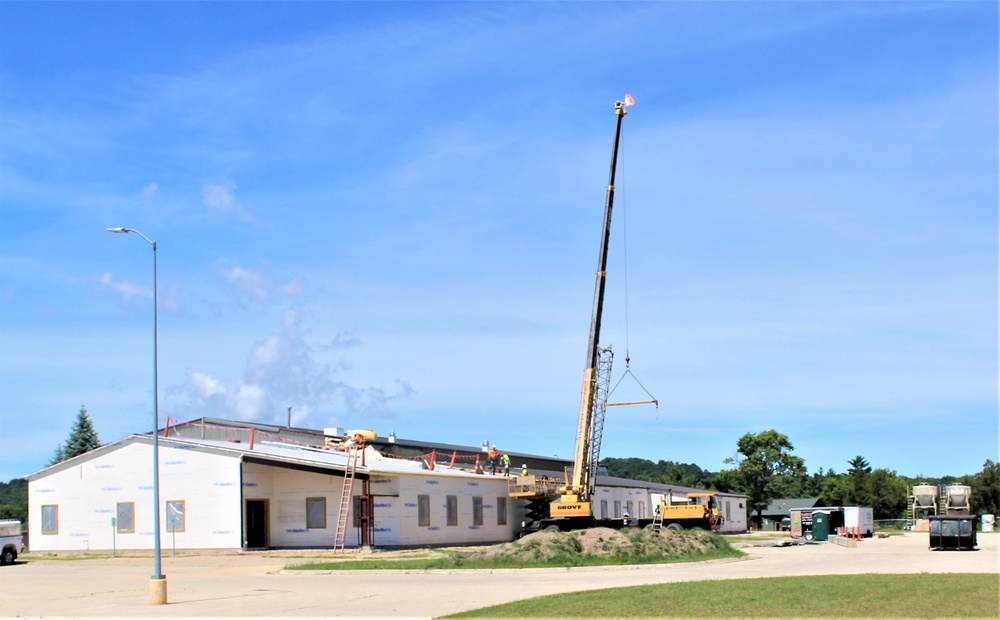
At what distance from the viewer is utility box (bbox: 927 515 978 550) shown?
4128cm

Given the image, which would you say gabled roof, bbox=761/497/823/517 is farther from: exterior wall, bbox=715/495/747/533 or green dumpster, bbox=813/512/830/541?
green dumpster, bbox=813/512/830/541

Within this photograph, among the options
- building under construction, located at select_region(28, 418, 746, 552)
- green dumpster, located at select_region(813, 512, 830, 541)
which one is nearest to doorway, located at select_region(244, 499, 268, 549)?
building under construction, located at select_region(28, 418, 746, 552)

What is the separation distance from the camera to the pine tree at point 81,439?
321ft

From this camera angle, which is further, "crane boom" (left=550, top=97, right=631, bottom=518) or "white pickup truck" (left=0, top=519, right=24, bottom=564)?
"crane boom" (left=550, top=97, right=631, bottom=518)

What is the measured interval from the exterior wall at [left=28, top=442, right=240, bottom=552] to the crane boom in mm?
14112

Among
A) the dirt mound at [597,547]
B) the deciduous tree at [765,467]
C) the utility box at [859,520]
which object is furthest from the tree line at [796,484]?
the dirt mound at [597,547]

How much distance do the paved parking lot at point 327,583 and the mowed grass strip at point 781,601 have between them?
5.49 ft

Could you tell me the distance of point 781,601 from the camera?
18.7 m

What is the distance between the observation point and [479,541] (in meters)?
49.1

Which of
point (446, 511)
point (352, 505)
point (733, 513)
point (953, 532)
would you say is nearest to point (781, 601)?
point (352, 505)

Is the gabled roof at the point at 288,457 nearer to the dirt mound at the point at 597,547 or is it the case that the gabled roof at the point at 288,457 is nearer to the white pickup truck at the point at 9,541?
the white pickup truck at the point at 9,541

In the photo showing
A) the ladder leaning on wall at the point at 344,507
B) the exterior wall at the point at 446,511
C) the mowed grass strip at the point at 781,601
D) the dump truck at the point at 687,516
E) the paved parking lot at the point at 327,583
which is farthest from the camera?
the dump truck at the point at 687,516

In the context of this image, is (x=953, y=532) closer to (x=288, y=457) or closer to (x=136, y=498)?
(x=288, y=457)

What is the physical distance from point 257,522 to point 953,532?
93.6 ft
